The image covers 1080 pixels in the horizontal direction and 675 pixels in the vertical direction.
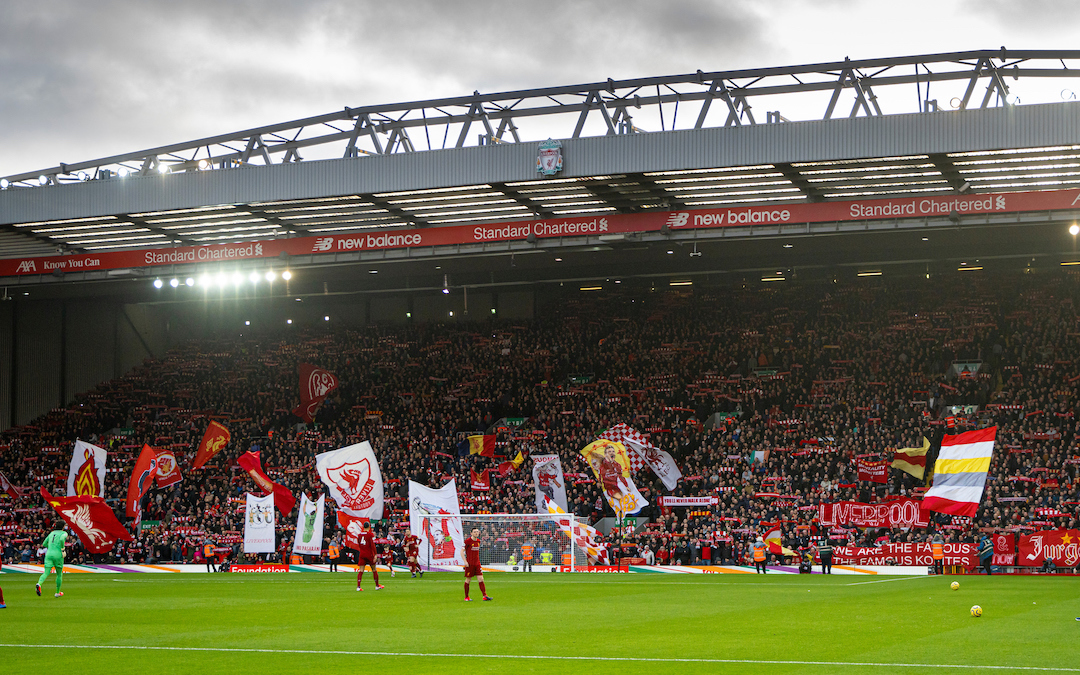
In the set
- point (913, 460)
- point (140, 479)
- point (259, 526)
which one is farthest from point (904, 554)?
point (140, 479)

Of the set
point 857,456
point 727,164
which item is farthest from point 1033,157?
point 857,456

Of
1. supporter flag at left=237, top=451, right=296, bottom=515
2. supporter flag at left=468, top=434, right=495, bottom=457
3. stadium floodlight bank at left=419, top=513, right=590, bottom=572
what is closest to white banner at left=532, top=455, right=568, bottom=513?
stadium floodlight bank at left=419, top=513, right=590, bottom=572

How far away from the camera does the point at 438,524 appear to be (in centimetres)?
3916

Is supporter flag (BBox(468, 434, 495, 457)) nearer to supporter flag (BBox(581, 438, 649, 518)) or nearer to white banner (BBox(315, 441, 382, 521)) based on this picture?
supporter flag (BBox(581, 438, 649, 518))

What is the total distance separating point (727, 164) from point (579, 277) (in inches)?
711

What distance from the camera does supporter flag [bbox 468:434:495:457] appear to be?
46.8 meters

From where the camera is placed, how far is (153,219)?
4291 centimetres

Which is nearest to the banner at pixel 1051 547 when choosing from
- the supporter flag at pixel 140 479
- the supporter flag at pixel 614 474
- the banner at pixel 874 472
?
the banner at pixel 874 472

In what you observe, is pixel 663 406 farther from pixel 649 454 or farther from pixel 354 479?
pixel 354 479

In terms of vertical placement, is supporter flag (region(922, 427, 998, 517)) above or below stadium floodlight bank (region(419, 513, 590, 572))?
above

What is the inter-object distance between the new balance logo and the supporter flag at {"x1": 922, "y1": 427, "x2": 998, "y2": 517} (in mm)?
11024

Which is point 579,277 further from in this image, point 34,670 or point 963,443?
point 34,670

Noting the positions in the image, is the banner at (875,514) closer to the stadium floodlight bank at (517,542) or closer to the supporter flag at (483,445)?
the stadium floodlight bank at (517,542)

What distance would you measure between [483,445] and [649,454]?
754cm
